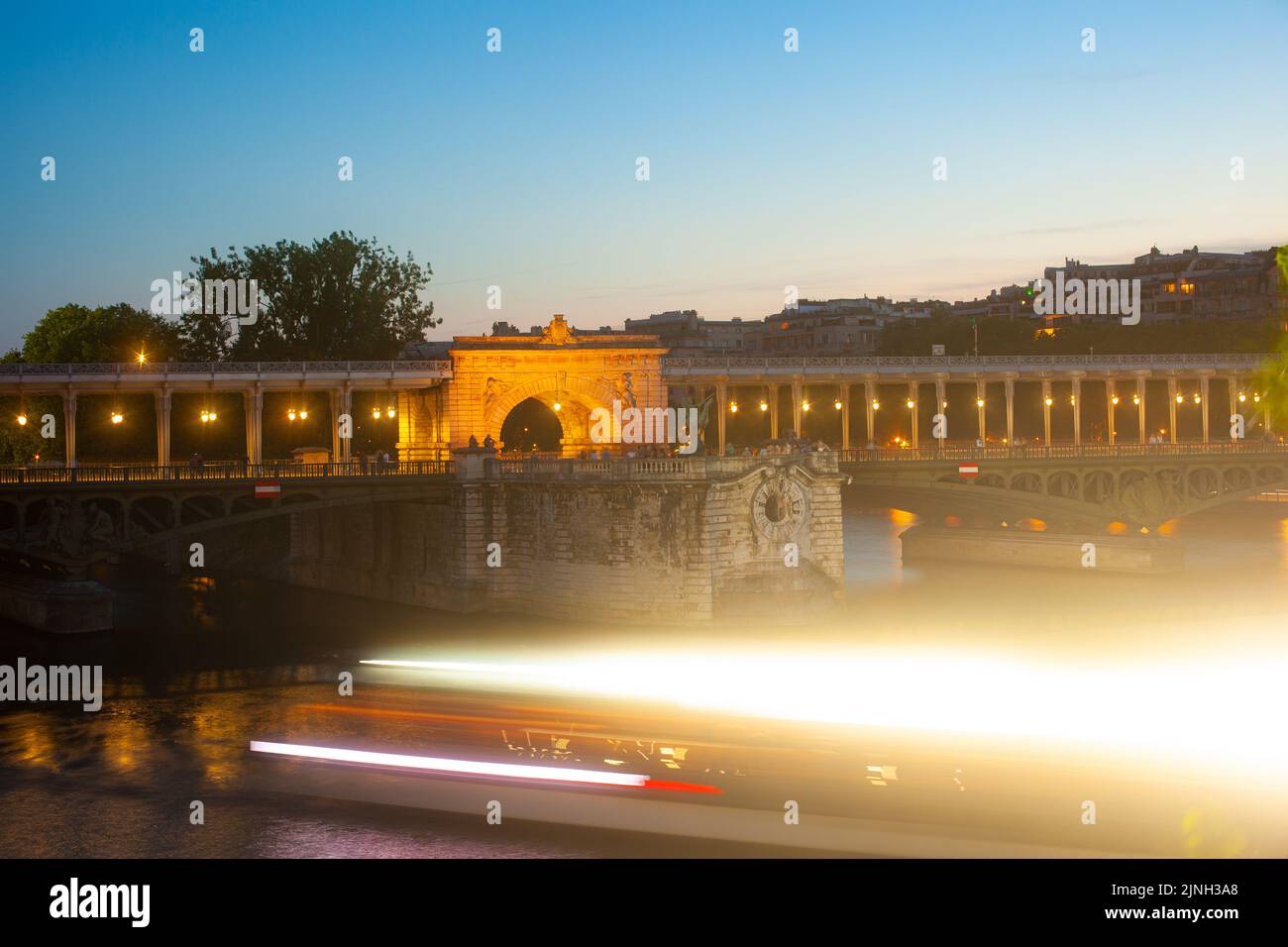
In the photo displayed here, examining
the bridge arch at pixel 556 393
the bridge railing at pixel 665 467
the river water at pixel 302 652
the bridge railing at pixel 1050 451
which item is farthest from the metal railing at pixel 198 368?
the bridge railing at pixel 1050 451

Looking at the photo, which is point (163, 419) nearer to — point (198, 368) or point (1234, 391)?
point (198, 368)

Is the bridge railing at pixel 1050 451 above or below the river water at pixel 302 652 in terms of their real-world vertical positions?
above

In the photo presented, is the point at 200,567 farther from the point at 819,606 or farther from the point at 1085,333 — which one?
the point at 1085,333

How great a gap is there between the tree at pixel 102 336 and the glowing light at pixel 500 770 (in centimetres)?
6013

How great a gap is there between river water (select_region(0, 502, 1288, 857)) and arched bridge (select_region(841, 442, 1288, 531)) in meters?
3.26

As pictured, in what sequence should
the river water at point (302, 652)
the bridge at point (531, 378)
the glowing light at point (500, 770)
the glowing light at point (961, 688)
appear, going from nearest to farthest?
the glowing light at point (500, 770), the river water at point (302, 652), the glowing light at point (961, 688), the bridge at point (531, 378)

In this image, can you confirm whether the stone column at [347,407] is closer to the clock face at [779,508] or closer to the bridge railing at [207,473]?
the bridge railing at [207,473]

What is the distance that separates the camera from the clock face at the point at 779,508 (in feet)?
161

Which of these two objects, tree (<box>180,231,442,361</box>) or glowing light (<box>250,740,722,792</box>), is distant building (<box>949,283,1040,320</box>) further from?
glowing light (<box>250,740,722,792</box>)

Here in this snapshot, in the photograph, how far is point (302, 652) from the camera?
156 feet

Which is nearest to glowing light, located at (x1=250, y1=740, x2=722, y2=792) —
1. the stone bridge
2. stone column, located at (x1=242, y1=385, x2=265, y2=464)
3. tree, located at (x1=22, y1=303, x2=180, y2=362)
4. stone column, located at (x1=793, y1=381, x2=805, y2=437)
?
the stone bridge

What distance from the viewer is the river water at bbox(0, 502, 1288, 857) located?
26.8m

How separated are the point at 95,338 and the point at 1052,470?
51936 millimetres
